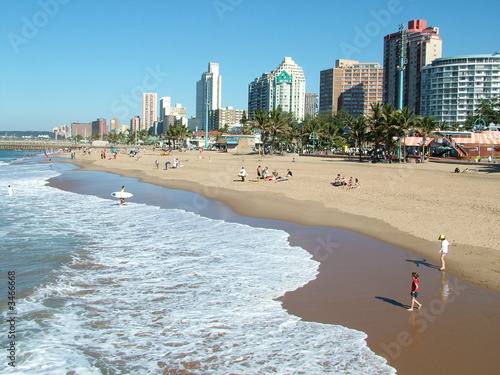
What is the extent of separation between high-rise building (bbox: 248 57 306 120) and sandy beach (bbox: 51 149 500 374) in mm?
133878

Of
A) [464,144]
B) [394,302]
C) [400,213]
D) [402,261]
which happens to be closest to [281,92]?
[464,144]

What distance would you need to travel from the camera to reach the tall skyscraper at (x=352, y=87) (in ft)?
500

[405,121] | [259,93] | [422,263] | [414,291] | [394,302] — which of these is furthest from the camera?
[259,93]

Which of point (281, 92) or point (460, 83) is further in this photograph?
point (281, 92)

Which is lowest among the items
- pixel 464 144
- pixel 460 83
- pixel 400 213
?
pixel 400 213

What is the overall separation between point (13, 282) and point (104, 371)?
468 centimetres

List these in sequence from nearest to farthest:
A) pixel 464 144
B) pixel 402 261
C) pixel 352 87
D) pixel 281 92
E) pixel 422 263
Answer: pixel 422 263, pixel 402 261, pixel 464 144, pixel 352 87, pixel 281 92

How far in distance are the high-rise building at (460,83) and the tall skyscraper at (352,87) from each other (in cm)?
2831

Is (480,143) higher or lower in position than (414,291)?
higher

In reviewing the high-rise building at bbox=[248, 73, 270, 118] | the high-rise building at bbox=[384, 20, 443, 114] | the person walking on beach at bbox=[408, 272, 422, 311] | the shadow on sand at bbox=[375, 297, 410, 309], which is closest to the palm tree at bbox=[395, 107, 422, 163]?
the shadow on sand at bbox=[375, 297, 410, 309]

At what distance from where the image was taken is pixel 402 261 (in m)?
11.6

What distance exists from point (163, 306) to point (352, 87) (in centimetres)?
15662

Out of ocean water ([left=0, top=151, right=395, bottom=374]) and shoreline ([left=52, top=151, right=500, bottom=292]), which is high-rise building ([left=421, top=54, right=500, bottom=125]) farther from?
ocean water ([left=0, top=151, right=395, bottom=374])

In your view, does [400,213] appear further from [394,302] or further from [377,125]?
[377,125]
